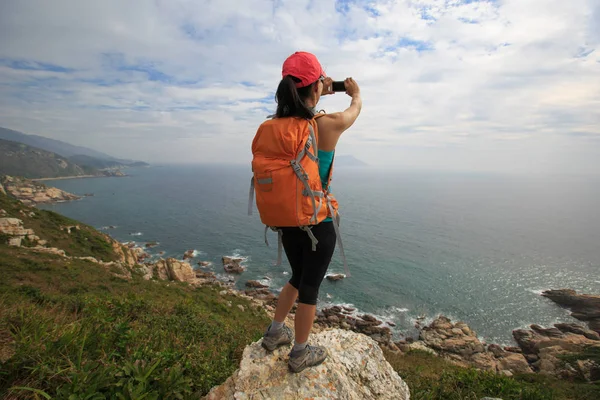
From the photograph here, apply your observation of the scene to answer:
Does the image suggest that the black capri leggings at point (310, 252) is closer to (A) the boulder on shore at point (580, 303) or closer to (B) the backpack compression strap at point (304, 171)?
(B) the backpack compression strap at point (304, 171)

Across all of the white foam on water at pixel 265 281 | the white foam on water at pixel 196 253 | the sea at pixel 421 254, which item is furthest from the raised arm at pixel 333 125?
the white foam on water at pixel 196 253

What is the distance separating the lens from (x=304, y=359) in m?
3.21

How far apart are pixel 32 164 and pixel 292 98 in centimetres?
20040

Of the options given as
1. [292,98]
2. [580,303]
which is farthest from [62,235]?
[580,303]

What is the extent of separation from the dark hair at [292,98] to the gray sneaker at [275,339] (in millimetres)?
2667

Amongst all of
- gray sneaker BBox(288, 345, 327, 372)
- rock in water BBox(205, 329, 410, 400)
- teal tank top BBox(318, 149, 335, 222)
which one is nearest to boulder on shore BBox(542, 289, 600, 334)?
rock in water BBox(205, 329, 410, 400)

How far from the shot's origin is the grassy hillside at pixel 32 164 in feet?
442

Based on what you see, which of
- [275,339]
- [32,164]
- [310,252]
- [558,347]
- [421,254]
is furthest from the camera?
[32,164]

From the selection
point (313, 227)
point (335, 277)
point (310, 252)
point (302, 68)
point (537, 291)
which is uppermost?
point (302, 68)

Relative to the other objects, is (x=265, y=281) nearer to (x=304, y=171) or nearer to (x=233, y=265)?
(x=233, y=265)

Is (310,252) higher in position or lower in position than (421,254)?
higher

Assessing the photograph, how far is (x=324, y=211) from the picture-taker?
2754 mm

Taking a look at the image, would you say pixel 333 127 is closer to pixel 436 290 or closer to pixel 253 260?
pixel 436 290

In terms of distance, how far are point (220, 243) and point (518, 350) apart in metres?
38.4
